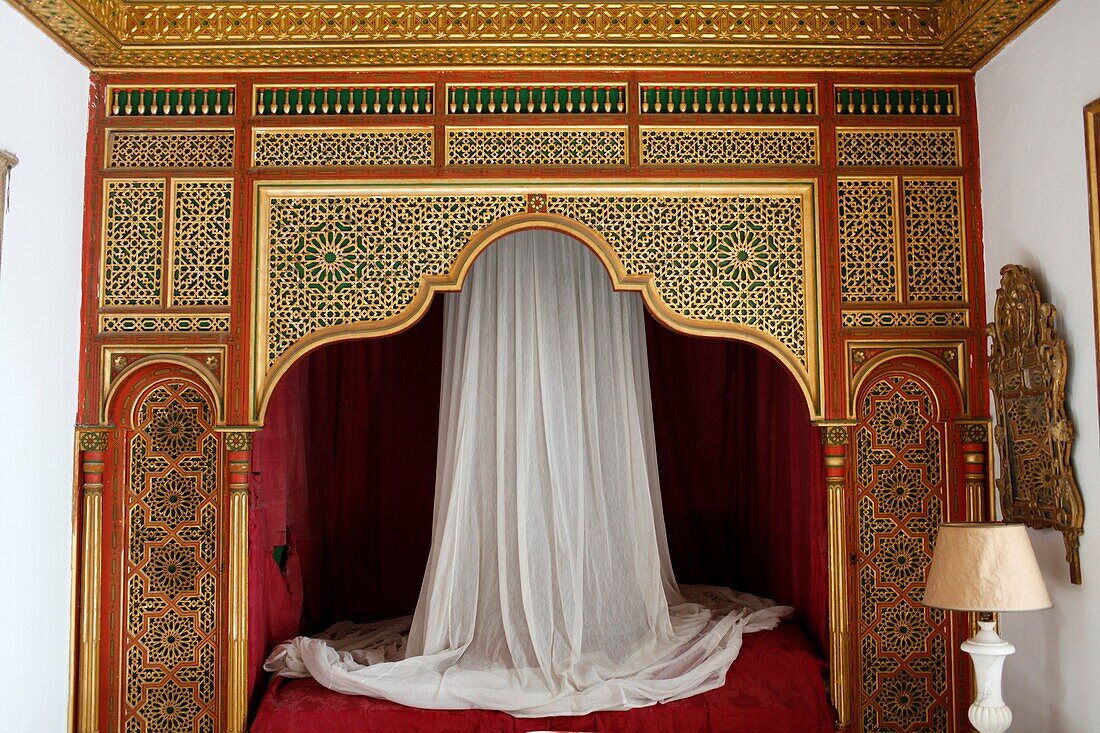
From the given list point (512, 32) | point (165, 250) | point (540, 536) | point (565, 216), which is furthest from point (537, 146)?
point (540, 536)

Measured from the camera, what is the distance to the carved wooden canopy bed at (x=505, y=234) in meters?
3.46

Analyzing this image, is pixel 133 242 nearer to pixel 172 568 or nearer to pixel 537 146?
pixel 172 568

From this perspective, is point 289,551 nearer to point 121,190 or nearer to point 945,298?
point 121,190

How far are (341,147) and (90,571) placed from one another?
200 centimetres

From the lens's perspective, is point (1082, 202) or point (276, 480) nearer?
point (1082, 202)

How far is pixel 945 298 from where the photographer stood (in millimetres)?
3562

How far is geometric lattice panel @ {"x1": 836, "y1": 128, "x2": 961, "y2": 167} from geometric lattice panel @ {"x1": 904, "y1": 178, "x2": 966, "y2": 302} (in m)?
0.09

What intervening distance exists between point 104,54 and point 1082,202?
3.75 m

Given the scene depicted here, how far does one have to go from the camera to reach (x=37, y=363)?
3.18m

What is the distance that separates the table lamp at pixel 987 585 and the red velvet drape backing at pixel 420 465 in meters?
1.35

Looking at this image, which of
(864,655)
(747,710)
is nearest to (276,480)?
(747,710)

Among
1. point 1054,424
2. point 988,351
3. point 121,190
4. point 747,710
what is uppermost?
point 121,190

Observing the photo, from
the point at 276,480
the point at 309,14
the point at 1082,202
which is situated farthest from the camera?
the point at 276,480

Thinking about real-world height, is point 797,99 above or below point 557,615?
above
